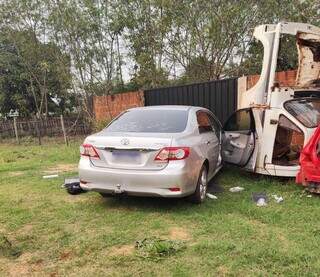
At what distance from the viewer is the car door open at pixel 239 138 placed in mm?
7449

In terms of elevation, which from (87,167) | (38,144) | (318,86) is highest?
(318,86)

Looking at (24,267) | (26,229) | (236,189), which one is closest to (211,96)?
(236,189)

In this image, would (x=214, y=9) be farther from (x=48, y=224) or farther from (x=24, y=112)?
(x=24, y=112)

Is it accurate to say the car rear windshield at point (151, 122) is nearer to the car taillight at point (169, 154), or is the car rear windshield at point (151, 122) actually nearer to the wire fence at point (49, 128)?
the car taillight at point (169, 154)

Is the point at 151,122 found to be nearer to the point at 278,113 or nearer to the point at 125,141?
the point at 125,141

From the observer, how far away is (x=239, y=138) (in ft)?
25.7

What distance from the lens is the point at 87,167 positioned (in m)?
5.80

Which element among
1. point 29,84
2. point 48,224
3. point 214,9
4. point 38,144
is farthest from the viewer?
point 29,84

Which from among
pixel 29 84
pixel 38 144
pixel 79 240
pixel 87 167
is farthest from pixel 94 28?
pixel 79 240

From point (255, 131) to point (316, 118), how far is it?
1027mm

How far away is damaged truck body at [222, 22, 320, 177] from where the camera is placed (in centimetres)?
694

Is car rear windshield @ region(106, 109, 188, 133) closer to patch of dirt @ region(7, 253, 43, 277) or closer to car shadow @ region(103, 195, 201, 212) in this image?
car shadow @ region(103, 195, 201, 212)

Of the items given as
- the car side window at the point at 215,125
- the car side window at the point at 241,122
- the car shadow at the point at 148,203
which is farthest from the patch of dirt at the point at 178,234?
the car side window at the point at 241,122

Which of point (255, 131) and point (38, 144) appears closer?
point (255, 131)
